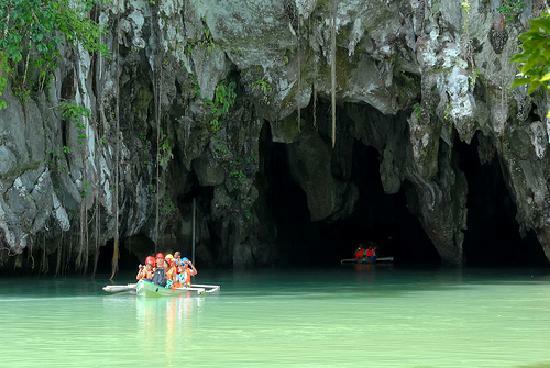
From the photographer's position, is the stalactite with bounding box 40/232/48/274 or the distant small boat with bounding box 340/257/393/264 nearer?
the stalactite with bounding box 40/232/48/274

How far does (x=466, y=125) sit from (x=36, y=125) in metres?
9.62

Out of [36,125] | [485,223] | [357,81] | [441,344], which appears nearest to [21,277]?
[36,125]

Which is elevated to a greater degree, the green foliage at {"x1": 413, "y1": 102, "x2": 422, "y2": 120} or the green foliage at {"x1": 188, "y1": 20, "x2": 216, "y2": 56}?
the green foliage at {"x1": 188, "y1": 20, "x2": 216, "y2": 56}

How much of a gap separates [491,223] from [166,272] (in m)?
22.1

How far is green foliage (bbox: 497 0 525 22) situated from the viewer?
23.0 m

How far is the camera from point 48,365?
866 centimetres

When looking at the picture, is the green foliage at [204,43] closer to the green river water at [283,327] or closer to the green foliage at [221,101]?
the green foliage at [221,101]

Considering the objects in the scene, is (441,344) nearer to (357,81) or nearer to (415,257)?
(357,81)

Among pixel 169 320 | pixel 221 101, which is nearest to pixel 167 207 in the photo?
pixel 221 101

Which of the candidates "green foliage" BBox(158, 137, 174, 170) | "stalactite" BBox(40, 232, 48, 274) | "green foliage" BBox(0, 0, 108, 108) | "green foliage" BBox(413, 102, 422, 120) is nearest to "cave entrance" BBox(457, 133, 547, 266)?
"green foliage" BBox(413, 102, 422, 120)

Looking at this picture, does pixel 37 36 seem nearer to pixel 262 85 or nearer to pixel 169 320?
pixel 262 85

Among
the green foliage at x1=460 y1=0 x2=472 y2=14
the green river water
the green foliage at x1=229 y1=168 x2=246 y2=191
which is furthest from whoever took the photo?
the green foliage at x1=229 y1=168 x2=246 y2=191

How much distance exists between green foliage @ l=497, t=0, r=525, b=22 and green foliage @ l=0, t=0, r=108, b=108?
29.4 feet

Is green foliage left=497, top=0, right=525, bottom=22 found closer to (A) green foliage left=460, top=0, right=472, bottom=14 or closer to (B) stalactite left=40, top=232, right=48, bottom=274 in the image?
(A) green foliage left=460, top=0, right=472, bottom=14
